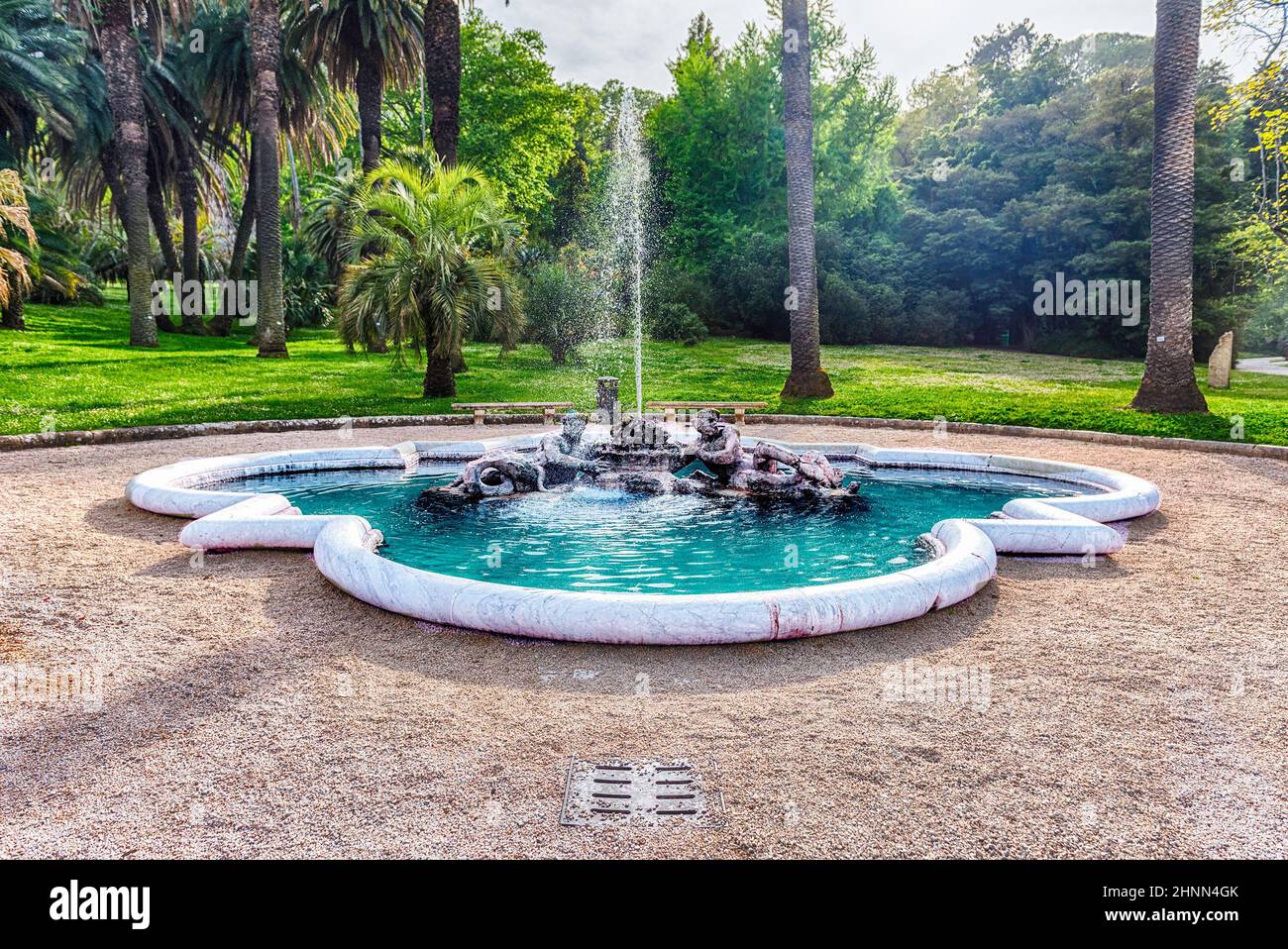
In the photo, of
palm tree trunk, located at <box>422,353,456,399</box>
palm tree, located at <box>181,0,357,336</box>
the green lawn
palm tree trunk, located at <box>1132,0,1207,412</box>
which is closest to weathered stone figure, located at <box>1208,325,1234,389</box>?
the green lawn

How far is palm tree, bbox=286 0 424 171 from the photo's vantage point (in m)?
27.6

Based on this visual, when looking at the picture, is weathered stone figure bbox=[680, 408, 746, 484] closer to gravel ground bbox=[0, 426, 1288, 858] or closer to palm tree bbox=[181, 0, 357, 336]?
gravel ground bbox=[0, 426, 1288, 858]

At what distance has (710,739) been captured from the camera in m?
3.81

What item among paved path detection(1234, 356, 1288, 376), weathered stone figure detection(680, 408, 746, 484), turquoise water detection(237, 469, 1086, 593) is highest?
paved path detection(1234, 356, 1288, 376)

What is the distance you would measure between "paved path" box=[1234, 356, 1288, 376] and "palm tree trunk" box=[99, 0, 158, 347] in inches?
1313

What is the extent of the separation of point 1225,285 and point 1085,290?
16.3 ft

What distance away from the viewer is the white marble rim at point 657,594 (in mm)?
4867

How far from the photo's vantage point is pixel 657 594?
17.8 feet

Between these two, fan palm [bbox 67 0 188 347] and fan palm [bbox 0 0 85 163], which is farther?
fan palm [bbox 0 0 85 163]

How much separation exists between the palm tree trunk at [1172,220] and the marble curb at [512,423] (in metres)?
2.48

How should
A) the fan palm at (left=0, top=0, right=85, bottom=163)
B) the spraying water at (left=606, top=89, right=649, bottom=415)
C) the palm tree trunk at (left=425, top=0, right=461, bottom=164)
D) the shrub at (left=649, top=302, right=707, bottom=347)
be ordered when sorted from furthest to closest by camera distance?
the spraying water at (left=606, top=89, right=649, bottom=415) → the shrub at (left=649, top=302, right=707, bottom=347) → the fan palm at (left=0, top=0, right=85, bottom=163) → the palm tree trunk at (left=425, top=0, right=461, bottom=164)

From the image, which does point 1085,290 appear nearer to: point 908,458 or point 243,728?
point 908,458

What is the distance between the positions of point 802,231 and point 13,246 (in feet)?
79.0

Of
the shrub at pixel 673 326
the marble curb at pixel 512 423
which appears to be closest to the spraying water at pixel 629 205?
the shrub at pixel 673 326
